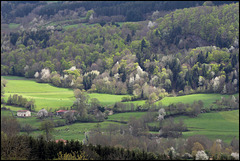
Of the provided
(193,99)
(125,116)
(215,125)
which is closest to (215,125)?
(215,125)

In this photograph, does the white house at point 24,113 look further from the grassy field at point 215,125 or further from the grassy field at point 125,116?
the grassy field at point 215,125

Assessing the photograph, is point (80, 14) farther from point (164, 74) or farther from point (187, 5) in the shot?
point (164, 74)

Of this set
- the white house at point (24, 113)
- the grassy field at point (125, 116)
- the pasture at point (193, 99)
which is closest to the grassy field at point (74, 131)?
the grassy field at point (125, 116)

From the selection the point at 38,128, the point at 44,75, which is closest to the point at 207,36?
the point at 44,75

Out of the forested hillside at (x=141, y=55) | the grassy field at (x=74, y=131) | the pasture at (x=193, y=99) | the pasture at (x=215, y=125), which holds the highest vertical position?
the forested hillside at (x=141, y=55)

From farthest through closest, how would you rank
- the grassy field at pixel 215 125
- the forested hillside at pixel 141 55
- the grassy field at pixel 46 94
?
the forested hillside at pixel 141 55 → the grassy field at pixel 46 94 → the grassy field at pixel 215 125

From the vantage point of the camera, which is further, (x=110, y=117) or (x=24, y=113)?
(x=24, y=113)

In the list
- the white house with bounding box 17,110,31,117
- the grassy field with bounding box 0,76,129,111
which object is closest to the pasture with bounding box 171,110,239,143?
the grassy field with bounding box 0,76,129,111

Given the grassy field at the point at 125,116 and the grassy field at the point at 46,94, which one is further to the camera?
the grassy field at the point at 46,94

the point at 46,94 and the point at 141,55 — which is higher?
the point at 141,55

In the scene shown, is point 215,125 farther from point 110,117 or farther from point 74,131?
point 74,131
